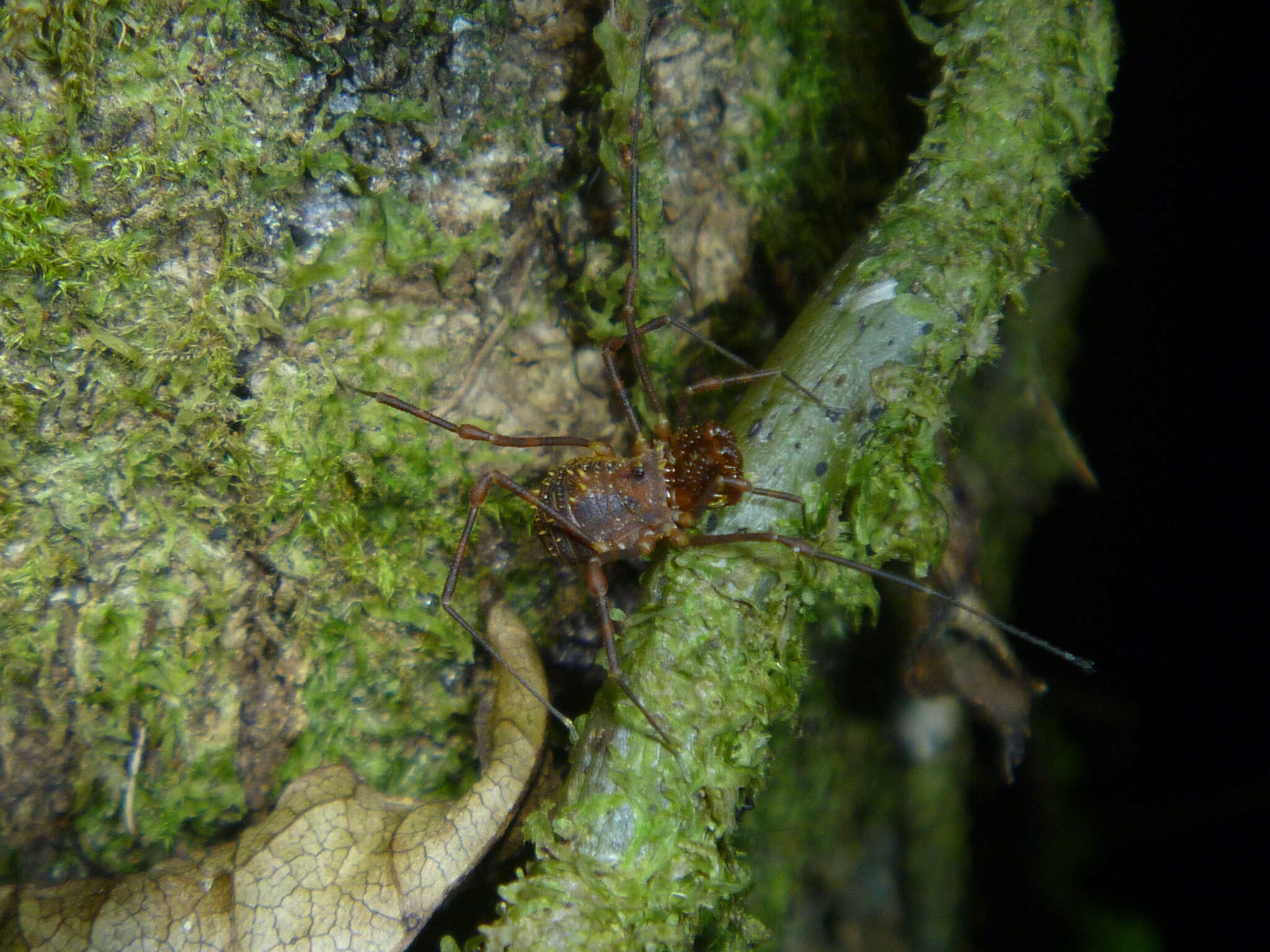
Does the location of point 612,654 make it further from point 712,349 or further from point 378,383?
point 712,349

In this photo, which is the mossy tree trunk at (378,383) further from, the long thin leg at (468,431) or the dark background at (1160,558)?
the dark background at (1160,558)

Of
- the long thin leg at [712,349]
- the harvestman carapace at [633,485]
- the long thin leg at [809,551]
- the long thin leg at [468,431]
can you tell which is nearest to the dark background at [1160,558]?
the harvestman carapace at [633,485]

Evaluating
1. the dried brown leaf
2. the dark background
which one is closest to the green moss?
the dried brown leaf

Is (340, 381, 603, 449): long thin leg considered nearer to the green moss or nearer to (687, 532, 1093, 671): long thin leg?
the green moss

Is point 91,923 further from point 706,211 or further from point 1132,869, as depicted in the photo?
point 1132,869

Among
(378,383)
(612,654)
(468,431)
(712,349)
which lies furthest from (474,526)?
(712,349)

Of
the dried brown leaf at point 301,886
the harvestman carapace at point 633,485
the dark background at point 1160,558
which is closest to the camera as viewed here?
the dried brown leaf at point 301,886
